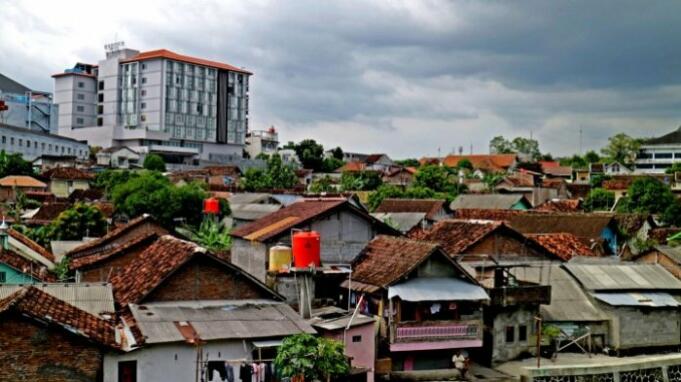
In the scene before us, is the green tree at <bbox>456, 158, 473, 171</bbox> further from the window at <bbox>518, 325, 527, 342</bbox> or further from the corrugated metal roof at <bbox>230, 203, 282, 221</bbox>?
the window at <bbox>518, 325, 527, 342</bbox>

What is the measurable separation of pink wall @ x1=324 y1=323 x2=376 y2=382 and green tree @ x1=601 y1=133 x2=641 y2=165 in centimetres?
10484

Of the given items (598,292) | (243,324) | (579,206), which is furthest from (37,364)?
(579,206)

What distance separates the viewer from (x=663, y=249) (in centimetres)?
3222

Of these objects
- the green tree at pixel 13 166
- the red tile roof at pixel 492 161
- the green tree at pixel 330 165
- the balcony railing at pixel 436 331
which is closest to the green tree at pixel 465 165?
the red tile roof at pixel 492 161

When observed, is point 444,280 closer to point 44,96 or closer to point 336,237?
point 336,237

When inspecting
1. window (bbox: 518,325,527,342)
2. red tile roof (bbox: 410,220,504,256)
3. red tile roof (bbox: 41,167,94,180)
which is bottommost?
window (bbox: 518,325,527,342)

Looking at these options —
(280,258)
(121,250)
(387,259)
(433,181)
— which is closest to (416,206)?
(433,181)

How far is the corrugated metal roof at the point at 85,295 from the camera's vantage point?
19578 mm

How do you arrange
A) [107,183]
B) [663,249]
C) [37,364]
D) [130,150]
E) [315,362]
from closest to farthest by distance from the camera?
[37,364]
[315,362]
[663,249]
[107,183]
[130,150]

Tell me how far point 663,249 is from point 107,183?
59.2m

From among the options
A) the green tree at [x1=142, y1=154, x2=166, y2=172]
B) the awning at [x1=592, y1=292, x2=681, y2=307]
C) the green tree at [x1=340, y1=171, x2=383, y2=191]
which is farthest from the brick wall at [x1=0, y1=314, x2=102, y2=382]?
the green tree at [x1=142, y1=154, x2=166, y2=172]

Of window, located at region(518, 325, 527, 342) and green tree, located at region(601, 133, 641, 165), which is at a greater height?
green tree, located at region(601, 133, 641, 165)

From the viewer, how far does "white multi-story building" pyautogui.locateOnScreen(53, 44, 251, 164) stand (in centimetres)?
12131

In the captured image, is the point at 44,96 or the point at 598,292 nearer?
the point at 598,292
